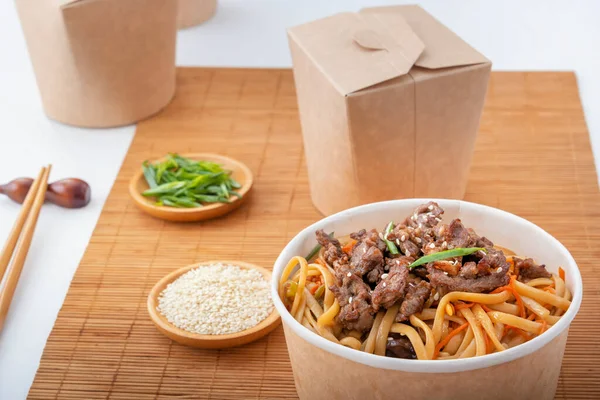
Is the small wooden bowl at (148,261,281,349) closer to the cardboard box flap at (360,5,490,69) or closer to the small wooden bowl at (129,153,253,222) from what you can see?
the small wooden bowl at (129,153,253,222)

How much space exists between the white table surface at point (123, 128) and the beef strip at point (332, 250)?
859 mm

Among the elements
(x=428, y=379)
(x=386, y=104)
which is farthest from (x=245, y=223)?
(x=428, y=379)

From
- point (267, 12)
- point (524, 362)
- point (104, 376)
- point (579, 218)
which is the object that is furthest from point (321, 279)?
point (267, 12)

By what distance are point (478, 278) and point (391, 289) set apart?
0.19 m

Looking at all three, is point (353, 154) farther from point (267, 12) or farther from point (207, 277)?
point (267, 12)

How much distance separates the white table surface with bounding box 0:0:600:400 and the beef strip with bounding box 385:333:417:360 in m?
0.99

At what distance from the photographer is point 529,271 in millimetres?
1933

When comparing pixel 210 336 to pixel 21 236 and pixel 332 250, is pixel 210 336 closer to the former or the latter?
pixel 332 250

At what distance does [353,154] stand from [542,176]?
83cm

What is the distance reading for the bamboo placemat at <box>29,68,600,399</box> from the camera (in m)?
2.23

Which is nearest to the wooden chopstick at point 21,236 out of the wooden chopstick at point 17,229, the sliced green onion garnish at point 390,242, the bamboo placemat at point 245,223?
the wooden chopstick at point 17,229

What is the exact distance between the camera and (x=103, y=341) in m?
2.37

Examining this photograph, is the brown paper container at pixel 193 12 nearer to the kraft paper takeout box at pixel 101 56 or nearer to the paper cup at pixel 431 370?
the kraft paper takeout box at pixel 101 56

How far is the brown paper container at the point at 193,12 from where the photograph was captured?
4426mm
